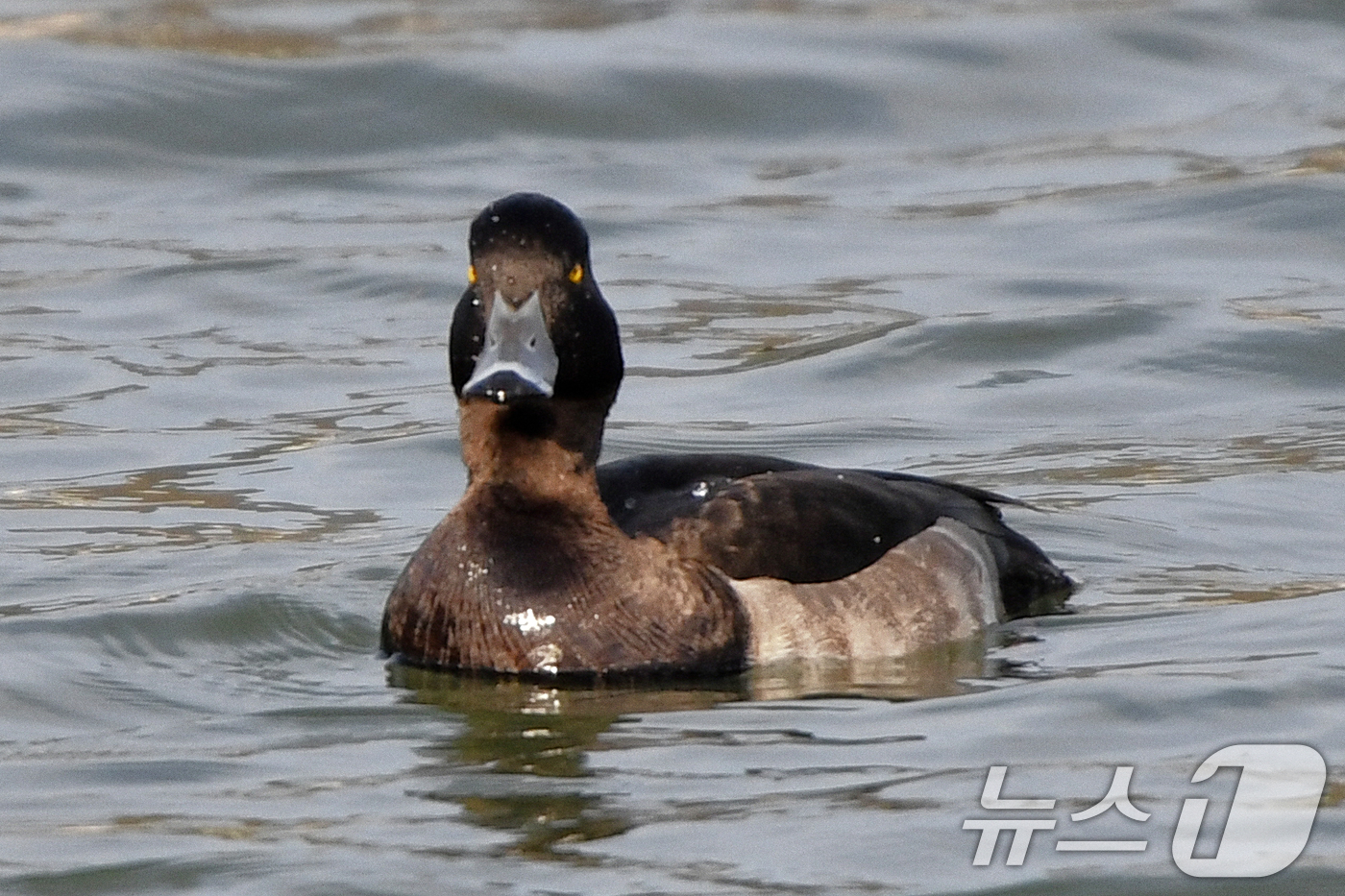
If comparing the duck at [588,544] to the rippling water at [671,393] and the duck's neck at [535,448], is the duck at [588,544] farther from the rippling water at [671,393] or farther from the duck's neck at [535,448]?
the rippling water at [671,393]

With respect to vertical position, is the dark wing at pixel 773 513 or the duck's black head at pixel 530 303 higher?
the duck's black head at pixel 530 303

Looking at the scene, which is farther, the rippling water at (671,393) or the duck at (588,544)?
the duck at (588,544)

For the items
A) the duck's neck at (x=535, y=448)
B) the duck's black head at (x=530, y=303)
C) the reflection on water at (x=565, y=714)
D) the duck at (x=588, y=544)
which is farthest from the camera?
the duck's neck at (x=535, y=448)

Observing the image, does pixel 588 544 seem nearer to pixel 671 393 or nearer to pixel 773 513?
pixel 773 513

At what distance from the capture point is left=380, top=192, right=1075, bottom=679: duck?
7.95 metres

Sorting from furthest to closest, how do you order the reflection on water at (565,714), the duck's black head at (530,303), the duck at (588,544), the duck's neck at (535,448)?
the duck's neck at (535,448) < the duck at (588,544) < the duck's black head at (530,303) < the reflection on water at (565,714)

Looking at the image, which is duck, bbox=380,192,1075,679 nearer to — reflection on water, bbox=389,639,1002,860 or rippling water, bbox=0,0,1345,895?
reflection on water, bbox=389,639,1002,860

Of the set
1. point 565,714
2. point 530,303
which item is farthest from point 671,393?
point 565,714

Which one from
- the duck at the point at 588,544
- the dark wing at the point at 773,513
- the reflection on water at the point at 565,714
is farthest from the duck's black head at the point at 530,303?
the reflection on water at the point at 565,714

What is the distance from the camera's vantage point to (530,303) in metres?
7.89

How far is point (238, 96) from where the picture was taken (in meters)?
18.0

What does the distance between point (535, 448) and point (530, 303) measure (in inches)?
18.9

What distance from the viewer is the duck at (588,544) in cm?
795

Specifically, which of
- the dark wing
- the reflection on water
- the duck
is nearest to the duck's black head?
the duck
